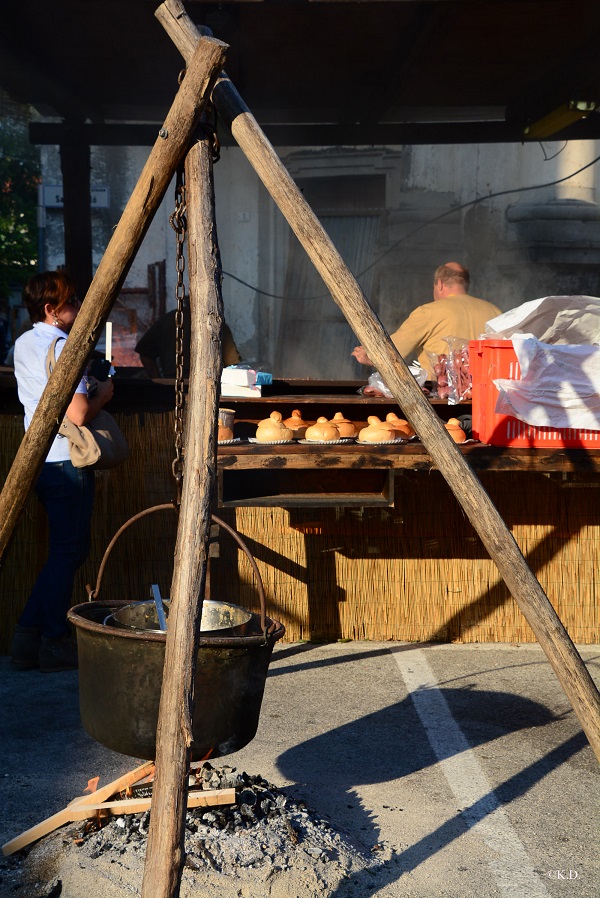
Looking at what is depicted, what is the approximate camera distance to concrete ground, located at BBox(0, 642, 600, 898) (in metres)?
3.35

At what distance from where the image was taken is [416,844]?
11.3 ft

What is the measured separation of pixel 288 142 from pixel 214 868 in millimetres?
7782

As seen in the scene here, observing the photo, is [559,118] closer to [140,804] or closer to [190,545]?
[190,545]

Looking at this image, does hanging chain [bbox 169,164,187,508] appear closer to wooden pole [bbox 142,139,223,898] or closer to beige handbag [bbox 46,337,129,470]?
wooden pole [bbox 142,139,223,898]

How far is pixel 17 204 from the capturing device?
28297 millimetres

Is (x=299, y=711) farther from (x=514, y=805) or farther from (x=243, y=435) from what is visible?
(x=243, y=435)

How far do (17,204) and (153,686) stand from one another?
90.9 feet

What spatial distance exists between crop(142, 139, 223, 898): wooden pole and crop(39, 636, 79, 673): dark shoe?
2672mm

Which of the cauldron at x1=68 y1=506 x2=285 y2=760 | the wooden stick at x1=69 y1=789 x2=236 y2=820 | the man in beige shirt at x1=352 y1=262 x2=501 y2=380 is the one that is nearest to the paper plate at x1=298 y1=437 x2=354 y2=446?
the man in beige shirt at x1=352 y1=262 x2=501 y2=380

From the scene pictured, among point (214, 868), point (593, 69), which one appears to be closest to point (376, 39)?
point (593, 69)

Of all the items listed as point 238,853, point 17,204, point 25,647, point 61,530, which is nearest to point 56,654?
point 25,647

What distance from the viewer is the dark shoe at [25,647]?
528 centimetres

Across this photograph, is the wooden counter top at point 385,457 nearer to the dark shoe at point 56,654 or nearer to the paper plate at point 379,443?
the paper plate at point 379,443

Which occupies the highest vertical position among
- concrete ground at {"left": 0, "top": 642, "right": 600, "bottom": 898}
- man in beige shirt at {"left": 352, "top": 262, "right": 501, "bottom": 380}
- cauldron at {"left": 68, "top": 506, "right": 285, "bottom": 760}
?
man in beige shirt at {"left": 352, "top": 262, "right": 501, "bottom": 380}
